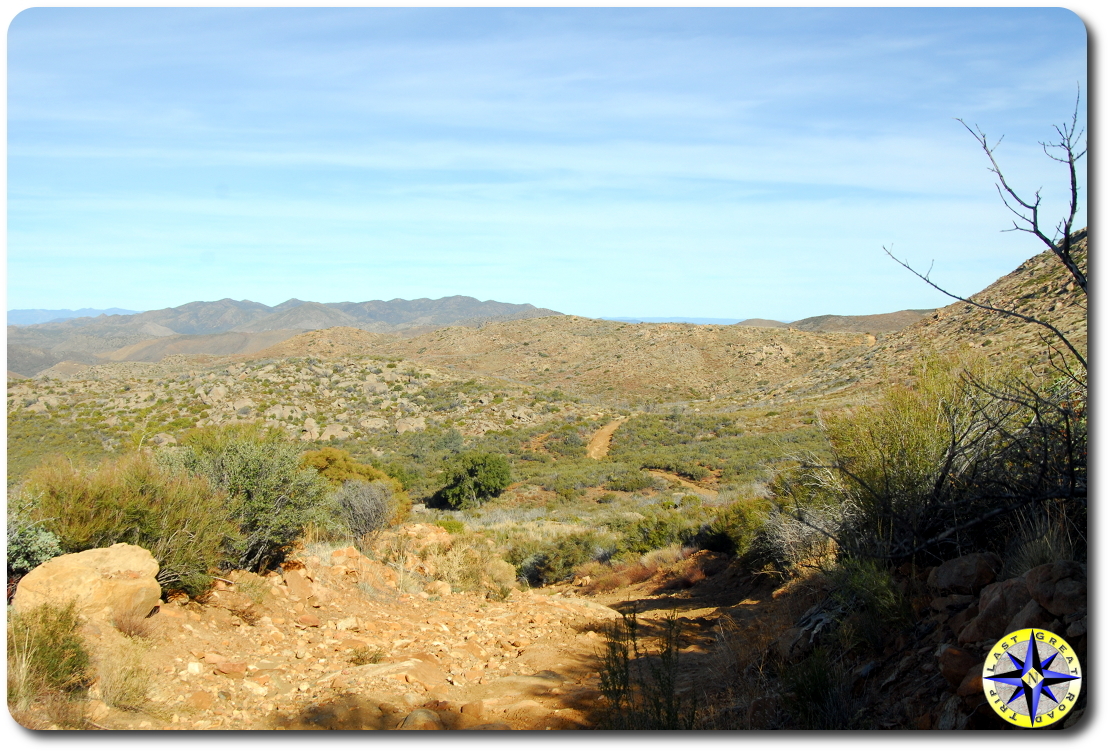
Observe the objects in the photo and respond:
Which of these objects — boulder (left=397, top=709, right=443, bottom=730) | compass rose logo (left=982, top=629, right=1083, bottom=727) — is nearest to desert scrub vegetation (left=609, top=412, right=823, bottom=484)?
compass rose logo (left=982, top=629, right=1083, bottom=727)

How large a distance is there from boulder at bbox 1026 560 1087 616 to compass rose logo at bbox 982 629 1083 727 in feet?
0.58

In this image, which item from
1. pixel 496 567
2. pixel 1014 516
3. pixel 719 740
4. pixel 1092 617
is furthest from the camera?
pixel 496 567

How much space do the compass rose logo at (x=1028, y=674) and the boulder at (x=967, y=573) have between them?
0.67 m

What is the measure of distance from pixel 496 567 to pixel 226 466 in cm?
489

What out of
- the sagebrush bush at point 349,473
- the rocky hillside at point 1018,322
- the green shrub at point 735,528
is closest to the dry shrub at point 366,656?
the rocky hillside at point 1018,322

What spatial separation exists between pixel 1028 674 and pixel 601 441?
32.2m

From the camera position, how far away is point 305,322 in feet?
568

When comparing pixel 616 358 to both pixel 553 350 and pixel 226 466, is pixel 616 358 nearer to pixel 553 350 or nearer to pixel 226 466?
pixel 553 350

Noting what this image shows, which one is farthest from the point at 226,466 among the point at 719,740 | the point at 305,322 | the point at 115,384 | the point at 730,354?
the point at 305,322

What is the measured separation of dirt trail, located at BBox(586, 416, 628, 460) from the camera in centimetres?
3351

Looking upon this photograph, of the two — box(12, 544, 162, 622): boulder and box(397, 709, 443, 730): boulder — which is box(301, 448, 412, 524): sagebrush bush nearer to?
box(12, 544, 162, 622): boulder

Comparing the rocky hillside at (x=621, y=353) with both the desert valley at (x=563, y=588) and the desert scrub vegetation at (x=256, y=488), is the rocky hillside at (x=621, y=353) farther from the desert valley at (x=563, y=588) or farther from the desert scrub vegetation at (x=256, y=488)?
the desert scrub vegetation at (x=256, y=488)

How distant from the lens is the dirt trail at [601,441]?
33513mm

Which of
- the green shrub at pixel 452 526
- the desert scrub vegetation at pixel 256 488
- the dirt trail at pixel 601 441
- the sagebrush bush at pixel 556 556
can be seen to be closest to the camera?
the desert scrub vegetation at pixel 256 488
